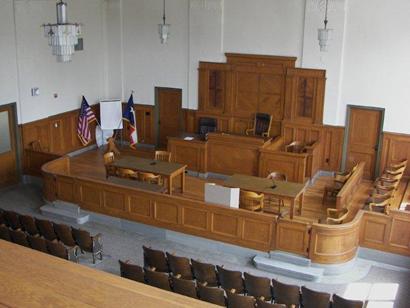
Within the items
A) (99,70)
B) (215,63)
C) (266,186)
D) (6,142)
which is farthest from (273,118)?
(6,142)

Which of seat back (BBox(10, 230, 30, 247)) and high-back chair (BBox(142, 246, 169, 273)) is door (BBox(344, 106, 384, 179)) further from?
seat back (BBox(10, 230, 30, 247))

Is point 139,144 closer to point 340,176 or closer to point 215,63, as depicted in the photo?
point 215,63

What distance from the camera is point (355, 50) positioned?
13570 millimetres

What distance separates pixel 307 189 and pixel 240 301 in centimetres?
662

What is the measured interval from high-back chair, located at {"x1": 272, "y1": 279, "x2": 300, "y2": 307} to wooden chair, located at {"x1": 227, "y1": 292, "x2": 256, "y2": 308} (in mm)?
726

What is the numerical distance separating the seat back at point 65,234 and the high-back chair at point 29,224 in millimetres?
536

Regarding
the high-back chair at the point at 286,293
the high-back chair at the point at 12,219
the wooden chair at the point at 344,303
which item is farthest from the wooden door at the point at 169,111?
the wooden chair at the point at 344,303

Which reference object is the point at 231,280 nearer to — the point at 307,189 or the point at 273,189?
the point at 273,189

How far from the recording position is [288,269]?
9422mm

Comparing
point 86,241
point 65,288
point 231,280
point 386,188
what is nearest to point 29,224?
point 86,241

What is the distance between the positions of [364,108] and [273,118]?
2568mm

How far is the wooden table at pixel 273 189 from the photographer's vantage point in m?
10.5

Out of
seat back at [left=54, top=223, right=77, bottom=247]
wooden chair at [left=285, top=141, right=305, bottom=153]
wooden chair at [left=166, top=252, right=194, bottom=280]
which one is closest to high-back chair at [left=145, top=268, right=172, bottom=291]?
wooden chair at [left=166, top=252, right=194, bottom=280]

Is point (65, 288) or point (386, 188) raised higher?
point (65, 288)
